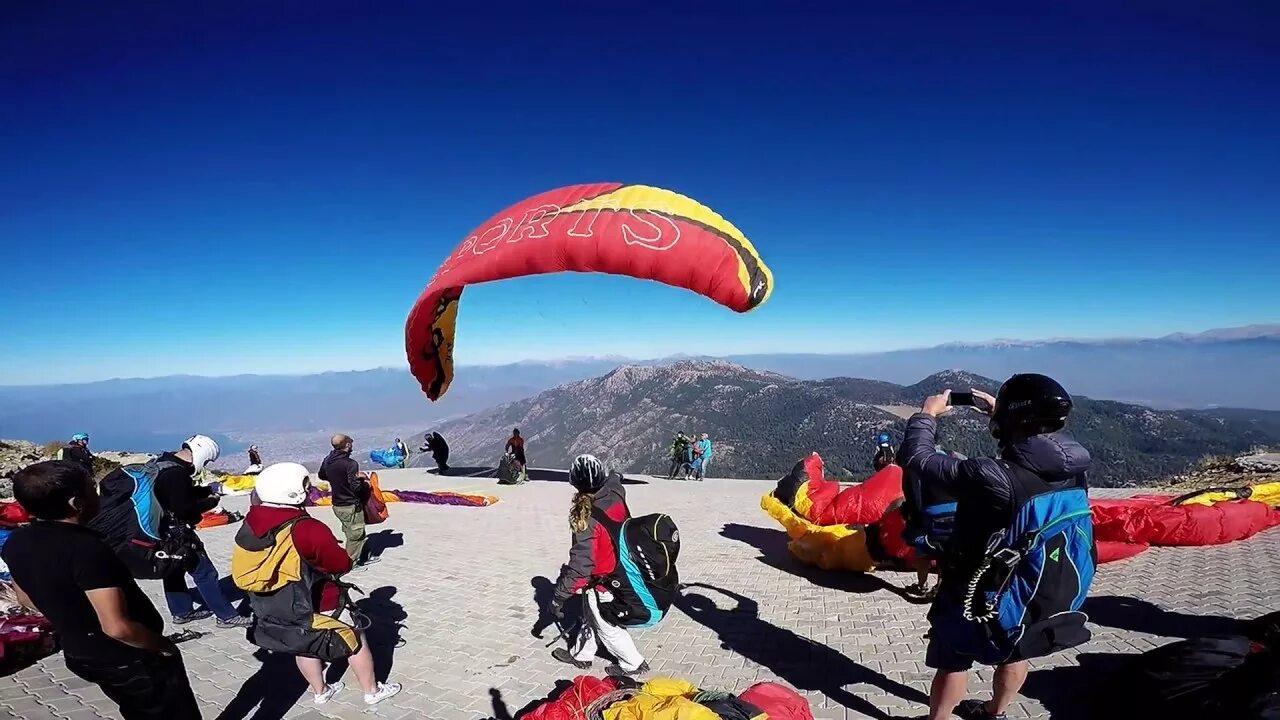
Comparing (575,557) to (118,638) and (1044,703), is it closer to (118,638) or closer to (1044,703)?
(118,638)

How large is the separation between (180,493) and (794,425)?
404 ft

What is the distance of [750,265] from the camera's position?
532cm

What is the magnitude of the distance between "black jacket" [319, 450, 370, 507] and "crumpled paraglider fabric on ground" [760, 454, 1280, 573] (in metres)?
5.82

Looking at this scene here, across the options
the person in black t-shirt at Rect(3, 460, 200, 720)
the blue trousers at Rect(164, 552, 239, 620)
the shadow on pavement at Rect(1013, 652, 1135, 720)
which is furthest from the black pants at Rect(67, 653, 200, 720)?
the shadow on pavement at Rect(1013, 652, 1135, 720)

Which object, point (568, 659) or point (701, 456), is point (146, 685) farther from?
point (701, 456)

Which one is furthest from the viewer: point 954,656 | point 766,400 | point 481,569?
point 766,400

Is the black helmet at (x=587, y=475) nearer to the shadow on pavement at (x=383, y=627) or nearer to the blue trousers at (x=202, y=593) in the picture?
the shadow on pavement at (x=383, y=627)

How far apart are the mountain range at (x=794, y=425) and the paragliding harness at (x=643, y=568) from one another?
50688 mm

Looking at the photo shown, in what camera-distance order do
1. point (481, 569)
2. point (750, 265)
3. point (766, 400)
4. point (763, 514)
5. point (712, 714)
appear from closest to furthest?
1. point (712, 714)
2. point (750, 265)
3. point (481, 569)
4. point (763, 514)
5. point (766, 400)

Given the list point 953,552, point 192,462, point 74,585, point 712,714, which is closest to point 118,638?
point 74,585

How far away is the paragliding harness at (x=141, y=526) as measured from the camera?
16.2 ft

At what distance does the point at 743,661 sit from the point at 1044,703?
84.1 inches

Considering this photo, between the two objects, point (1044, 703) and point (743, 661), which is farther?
point (743, 661)

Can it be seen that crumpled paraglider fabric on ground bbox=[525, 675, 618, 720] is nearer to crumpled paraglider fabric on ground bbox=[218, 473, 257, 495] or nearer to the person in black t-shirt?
the person in black t-shirt
